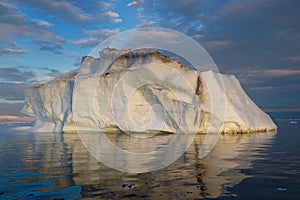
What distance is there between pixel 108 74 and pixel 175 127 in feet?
28.5

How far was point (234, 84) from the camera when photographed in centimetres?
2950

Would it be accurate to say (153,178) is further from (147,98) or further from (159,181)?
(147,98)

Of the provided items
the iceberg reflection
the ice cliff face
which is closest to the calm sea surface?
the iceberg reflection

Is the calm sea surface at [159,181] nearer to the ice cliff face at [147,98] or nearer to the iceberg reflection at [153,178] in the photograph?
the iceberg reflection at [153,178]

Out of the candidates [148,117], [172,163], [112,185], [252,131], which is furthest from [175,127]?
[112,185]

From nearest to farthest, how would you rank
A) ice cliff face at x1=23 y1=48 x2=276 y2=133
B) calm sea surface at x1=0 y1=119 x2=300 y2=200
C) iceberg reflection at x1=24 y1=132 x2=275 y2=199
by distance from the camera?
calm sea surface at x1=0 y1=119 x2=300 y2=200, iceberg reflection at x1=24 y1=132 x2=275 y2=199, ice cliff face at x1=23 y1=48 x2=276 y2=133

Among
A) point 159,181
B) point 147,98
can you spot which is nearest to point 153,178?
point 159,181

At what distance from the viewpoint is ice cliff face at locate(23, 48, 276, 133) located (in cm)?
2492

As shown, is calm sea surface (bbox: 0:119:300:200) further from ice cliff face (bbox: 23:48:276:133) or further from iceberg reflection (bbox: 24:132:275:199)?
ice cliff face (bbox: 23:48:276:133)

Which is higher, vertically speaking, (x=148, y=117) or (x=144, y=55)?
(x=144, y=55)

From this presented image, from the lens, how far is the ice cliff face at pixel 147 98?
2492cm

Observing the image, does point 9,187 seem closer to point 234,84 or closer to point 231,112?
point 231,112

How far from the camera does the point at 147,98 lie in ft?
88.9

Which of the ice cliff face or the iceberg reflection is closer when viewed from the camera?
the iceberg reflection
